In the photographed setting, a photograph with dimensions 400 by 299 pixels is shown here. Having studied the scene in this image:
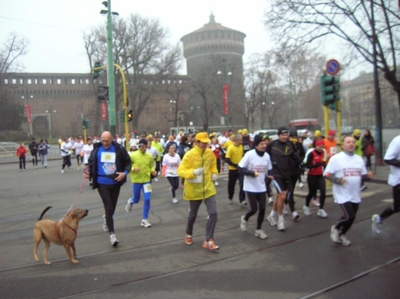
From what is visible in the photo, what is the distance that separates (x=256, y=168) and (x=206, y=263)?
2044 mm

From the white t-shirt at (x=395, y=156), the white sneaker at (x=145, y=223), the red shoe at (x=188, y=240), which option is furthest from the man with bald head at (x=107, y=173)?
the white t-shirt at (x=395, y=156)

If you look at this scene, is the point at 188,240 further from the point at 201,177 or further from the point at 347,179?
the point at 347,179

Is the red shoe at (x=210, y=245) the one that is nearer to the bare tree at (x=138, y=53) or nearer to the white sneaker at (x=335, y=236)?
the white sneaker at (x=335, y=236)

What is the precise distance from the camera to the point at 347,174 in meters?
6.00

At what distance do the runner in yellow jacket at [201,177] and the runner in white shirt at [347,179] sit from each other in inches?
72.3

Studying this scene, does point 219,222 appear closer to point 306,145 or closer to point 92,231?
point 92,231

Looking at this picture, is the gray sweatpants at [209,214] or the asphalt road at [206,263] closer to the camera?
the asphalt road at [206,263]

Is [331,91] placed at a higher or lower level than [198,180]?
higher

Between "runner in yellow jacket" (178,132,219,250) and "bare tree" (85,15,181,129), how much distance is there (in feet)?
141

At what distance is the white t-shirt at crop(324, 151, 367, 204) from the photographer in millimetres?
5977

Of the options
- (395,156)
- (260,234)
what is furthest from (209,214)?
(395,156)

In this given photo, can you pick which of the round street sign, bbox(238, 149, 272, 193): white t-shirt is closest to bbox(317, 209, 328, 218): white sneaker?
bbox(238, 149, 272, 193): white t-shirt

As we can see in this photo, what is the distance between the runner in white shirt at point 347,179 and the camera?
5.97 meters

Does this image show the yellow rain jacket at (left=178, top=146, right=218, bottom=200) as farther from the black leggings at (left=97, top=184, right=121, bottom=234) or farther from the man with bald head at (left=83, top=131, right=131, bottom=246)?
the black leggings at (left=97, top=184, right=121, bottom=234)
